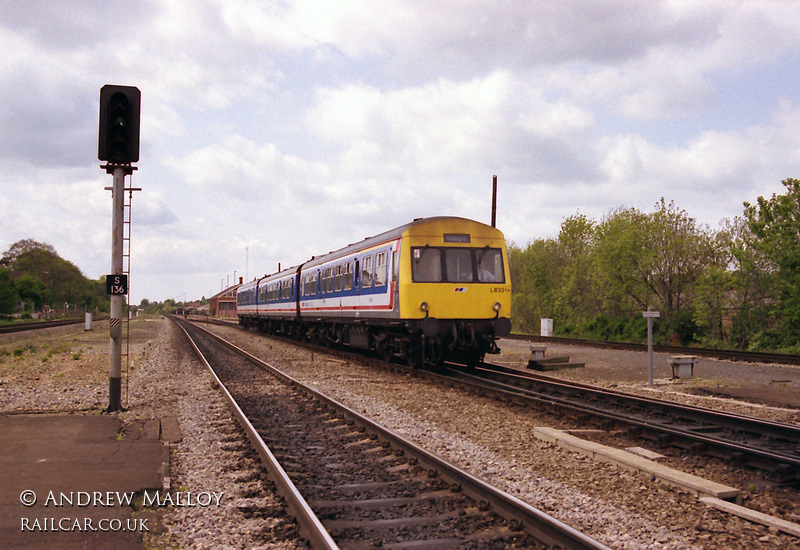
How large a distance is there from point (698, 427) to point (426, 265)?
7257mm

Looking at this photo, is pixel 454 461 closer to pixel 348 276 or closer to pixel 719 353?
pixel 348 276

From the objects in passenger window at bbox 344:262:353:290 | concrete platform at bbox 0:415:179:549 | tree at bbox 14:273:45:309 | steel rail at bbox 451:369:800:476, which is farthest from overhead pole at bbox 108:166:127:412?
tree at bbox 14:273:45:309

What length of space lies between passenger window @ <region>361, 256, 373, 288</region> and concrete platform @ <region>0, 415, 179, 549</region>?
8.70m

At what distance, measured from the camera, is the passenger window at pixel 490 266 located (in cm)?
1474

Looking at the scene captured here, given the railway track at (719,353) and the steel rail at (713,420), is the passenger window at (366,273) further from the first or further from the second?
the steel rail at (713,420)

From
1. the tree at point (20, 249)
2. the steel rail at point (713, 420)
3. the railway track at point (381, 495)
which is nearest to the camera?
the railway track at point (381, 495)

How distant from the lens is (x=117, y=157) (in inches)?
381

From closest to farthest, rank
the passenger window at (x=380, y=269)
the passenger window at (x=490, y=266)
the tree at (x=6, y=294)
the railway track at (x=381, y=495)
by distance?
the railway track at (x=381, y=495), the passenger window at (x=490, y=266), the passenger window at (x=380, y=269), the tree at (x=6, y=294)

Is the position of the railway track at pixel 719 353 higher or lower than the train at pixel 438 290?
lower

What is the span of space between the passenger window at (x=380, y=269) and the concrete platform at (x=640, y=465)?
8131mm

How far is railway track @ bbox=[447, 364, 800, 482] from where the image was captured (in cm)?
650

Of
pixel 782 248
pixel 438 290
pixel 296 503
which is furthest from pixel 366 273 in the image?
pixel 782 248

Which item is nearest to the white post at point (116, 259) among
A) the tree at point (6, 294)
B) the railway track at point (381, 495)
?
the railway track at point (381, 495)

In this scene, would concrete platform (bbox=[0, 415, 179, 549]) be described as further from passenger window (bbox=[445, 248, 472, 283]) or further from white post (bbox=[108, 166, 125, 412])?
passenger window (bbox=[445, 248, 472, 283])
